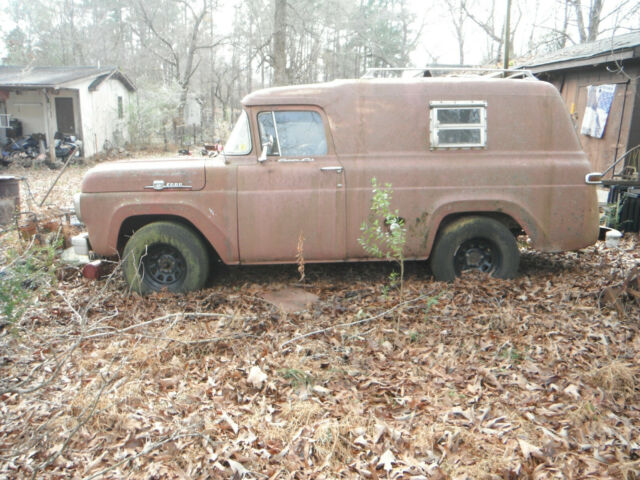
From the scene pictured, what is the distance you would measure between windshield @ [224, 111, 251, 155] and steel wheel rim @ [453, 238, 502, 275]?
8.54 ft

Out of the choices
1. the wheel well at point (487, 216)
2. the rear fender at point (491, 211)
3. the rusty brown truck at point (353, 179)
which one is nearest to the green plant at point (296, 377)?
the rusty brown truck at point (353, 179)

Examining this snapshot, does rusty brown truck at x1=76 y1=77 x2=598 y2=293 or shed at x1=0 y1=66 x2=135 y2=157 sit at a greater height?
shed at x1=0 y1=66 x2=135 y2=157

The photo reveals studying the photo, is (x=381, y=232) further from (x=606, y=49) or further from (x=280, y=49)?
(x=280, y=49)

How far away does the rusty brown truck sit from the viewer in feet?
17.3

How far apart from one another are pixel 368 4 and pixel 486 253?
1457 inches

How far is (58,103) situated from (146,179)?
62.4 feet

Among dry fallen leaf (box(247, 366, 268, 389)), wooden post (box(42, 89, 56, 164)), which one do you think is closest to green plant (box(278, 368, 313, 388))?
dry fallen leaf (box(247, 366, 268, 389))

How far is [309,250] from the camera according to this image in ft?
17.6

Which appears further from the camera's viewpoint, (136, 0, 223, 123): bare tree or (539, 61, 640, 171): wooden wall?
(136, 0, 223, 123): bare tree

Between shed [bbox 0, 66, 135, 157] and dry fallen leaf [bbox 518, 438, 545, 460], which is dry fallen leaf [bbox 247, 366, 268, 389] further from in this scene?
shed [bbox 0, 66, 135, 157]

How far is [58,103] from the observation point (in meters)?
21.1

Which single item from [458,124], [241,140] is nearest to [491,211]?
[458,124]

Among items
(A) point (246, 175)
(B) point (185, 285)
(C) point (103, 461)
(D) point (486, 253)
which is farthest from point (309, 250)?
A: (C) point (103, 461)

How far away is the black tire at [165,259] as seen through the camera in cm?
532
